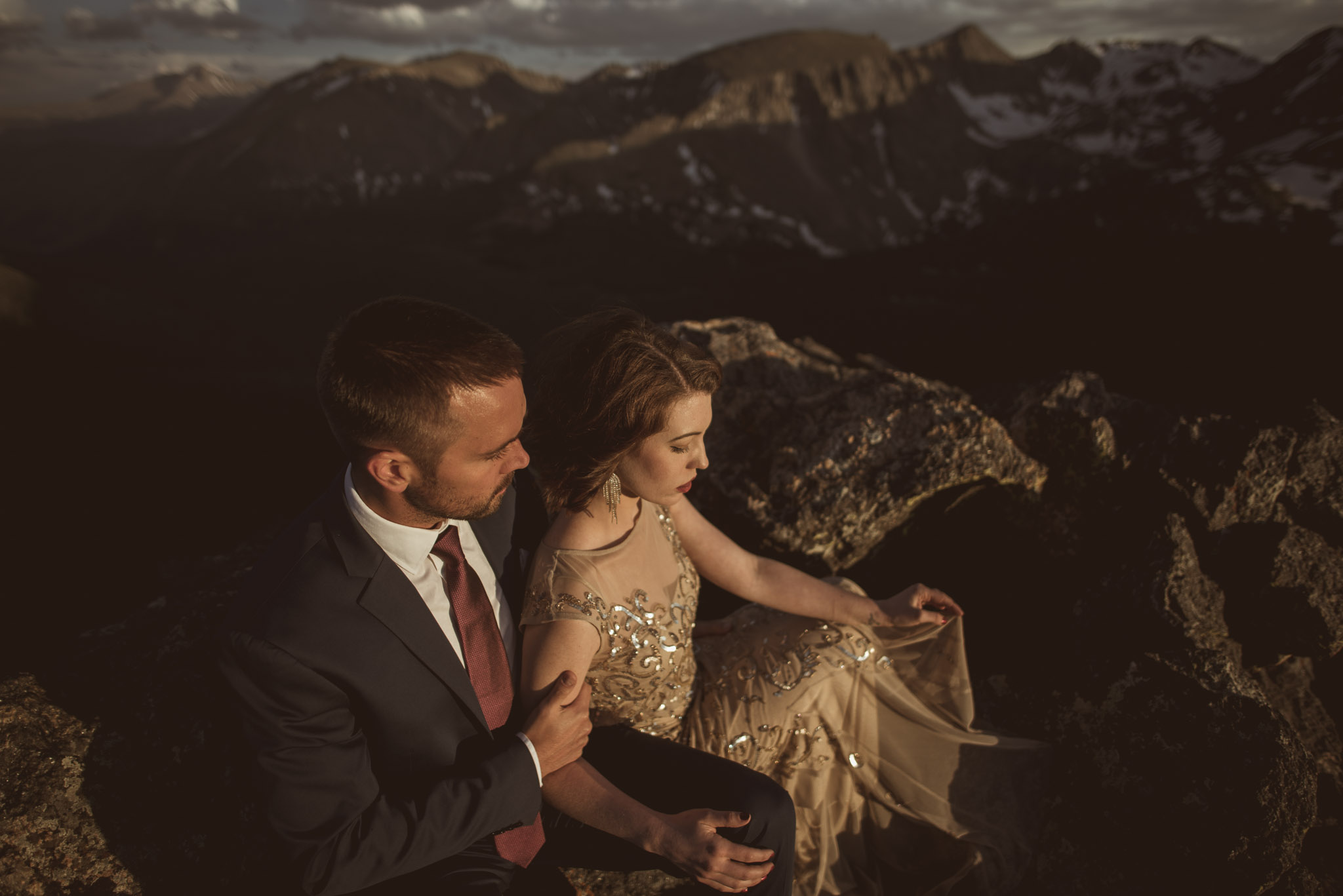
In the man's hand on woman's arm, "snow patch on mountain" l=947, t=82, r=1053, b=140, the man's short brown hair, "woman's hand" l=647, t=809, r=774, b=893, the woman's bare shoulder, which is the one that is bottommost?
"snow patch on mountain" l=947, t=82, r=1053, b=140

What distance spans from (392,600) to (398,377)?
665mm

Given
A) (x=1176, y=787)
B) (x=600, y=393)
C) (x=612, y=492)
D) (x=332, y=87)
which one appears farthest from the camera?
(x=332, y=87)

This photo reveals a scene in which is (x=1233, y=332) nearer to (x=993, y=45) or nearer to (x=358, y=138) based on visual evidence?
(x=358, y=138)

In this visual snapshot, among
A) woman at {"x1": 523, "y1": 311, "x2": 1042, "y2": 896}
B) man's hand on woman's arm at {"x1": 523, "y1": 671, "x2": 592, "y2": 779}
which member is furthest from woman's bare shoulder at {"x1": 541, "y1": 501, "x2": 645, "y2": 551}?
man's hand on woman's arm at {"x1": 523, "y1": 671, "x2": 592, "y2": 779}

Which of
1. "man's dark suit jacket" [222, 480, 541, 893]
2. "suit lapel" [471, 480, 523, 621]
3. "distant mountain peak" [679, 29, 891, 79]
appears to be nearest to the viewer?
"man's dark suit jacket" [222, 480, 541, 893]

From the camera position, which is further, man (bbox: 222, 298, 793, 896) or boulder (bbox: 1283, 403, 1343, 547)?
boulder (bbox: 1283, 403, 1343, 547)

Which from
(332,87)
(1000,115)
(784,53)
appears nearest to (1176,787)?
(784,53)

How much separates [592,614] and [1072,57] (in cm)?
18925

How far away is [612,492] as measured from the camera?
2.42 meters

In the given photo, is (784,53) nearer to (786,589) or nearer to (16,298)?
(16,298)

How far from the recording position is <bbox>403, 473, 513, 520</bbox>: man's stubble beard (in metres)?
1.95

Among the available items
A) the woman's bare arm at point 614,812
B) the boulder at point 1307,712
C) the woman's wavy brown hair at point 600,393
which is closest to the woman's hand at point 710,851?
the woman's bare arm at point 614,812

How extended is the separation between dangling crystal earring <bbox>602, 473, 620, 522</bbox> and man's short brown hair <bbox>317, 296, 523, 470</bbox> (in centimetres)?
64

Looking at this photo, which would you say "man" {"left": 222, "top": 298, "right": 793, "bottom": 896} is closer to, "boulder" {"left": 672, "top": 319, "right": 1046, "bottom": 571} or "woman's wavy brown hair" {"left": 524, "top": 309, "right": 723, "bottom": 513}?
"woman's wavy brown hair" {"left": 524, "top": 309, "right": 723, "bottom": 513}
